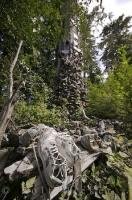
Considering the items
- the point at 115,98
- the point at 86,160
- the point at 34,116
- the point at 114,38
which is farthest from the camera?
the point at 114,38

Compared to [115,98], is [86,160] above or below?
below

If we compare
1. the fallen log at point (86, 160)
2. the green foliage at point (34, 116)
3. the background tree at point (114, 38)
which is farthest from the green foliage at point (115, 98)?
the background tree at point (114, 38)

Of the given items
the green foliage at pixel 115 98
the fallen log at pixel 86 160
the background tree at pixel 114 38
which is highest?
the background tree at pixel 114 38

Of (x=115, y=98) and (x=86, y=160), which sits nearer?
(x=86, y=160)

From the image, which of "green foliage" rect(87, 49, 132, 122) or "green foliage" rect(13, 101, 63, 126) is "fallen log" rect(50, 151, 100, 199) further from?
"green foliage" rect(87, 49, 132, 122)

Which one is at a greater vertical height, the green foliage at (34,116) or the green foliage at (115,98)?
the green foliage at (115,98)

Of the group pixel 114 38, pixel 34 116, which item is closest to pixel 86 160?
pixel 34 116

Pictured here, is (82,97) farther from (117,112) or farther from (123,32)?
(123,32)

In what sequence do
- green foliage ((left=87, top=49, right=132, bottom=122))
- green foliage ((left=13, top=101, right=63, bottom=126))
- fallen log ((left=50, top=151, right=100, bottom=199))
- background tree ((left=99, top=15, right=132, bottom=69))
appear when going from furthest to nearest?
1. background tree ((left=99, top=15, right=132, bottom=69))
2. green foliage ((left=87, top=49, right=132, bottom=122))
3. green foliage ((left=13, top=101, right=63, bottom=126))
4. fallen log ((left=50, top=151, right=100, bottom=199))

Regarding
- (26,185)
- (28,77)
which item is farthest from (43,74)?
(26,185)

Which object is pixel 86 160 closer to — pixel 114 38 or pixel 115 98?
pixel 115 98

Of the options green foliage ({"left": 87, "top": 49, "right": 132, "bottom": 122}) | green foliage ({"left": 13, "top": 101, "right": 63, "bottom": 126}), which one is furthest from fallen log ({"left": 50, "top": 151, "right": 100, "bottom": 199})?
green foliage ({"left": 87, "top": 49, "right": 132, "bottom": 122})

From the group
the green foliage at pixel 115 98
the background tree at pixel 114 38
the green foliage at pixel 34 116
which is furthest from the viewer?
the background tree at pixel 114 38

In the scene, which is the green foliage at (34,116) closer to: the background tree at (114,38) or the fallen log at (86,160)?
the fallen log at (86,160)
